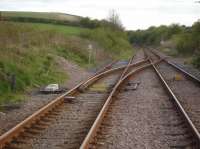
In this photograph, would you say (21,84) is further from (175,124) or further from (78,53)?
(78,53)

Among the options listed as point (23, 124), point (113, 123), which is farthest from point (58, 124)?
point (113, 123)

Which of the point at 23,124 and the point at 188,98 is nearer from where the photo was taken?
the point at 23,124

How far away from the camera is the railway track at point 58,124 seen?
969 cm

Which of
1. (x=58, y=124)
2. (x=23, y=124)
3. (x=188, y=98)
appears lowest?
(x=188, y=98)

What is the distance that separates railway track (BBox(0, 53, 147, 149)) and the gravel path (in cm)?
53

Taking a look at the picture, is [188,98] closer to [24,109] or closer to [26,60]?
[24,109]

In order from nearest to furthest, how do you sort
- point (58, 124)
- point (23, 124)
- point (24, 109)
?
point (23, 124)
point (58, 124)
point (24, 109)

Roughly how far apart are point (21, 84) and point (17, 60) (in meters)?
3.27

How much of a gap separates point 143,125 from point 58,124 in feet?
6.49

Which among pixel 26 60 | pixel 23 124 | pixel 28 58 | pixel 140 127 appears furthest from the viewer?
pixel 28 58

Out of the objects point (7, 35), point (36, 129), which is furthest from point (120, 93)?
point (7, 35)

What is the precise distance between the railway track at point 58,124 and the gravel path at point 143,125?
1.73 ft

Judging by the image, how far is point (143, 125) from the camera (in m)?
11.5

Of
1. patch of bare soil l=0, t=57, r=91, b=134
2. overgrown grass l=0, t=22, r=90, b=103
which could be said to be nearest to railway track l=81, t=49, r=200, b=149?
patch of bare soil l=0, t=57, r=91, b=134
